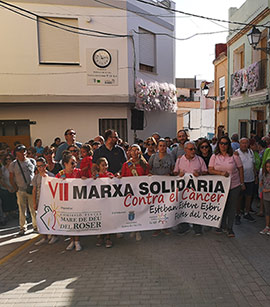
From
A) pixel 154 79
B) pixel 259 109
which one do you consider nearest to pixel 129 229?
pixel 259 109

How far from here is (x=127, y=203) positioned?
5.31 metres

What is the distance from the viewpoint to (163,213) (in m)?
5.43

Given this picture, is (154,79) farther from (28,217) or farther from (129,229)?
(129,229)

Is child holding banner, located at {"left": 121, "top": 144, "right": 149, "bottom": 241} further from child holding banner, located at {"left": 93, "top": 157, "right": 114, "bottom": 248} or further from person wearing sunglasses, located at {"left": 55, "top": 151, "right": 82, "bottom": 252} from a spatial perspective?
A: person wearing sunglasses, located at {"left": 55, "top": 151, "right": 82, "bottom": 252}

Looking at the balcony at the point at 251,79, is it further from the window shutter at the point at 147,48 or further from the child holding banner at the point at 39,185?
the child holding banner at the point at 39,185

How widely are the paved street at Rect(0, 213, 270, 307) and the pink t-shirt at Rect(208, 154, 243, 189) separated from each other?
3.48 ft

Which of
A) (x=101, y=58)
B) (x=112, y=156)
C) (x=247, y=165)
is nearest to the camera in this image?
(x=112, y=156)

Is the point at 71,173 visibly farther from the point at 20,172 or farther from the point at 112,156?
the point at 20,172

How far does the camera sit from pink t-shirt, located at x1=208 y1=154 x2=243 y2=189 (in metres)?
5.45

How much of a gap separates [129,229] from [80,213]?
2.97 feet

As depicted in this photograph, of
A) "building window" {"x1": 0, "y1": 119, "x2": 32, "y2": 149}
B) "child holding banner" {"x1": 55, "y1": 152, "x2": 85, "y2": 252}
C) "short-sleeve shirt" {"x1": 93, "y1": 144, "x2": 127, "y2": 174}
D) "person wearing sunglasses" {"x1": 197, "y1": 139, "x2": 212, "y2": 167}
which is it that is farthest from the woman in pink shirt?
"building window" {"x1": 0, "y1": 119, "x2": 32, "y2": 149}

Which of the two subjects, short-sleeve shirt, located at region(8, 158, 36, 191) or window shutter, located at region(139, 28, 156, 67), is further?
window shutter, located at region(139, 28, 156, 67)

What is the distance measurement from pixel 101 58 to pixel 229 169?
925 cm

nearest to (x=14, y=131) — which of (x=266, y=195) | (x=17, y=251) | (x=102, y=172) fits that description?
(x=17, y=251)
